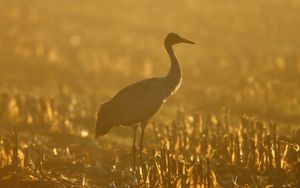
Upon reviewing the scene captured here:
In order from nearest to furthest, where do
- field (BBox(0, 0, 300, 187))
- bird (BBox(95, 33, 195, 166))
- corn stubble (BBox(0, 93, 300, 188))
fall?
corn stubble (BBox(0, 93, 300, 188)), field (BBox(0, 0, 300, 187)), bird (BBox(95, 33, 195, 166))

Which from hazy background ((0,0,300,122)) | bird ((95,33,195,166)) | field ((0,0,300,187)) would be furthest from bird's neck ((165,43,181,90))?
hazy background ((0,0,300,122))

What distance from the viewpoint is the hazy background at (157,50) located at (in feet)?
94.7

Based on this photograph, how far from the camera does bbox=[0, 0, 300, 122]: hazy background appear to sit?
94.7 ft

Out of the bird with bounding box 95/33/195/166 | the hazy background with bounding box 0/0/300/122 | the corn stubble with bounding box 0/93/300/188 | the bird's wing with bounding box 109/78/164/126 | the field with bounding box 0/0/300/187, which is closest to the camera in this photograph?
the corn stubble with bounding box 0/93/300/188

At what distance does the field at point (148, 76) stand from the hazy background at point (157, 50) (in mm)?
66

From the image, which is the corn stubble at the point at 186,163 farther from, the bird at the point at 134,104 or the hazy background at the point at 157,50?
the hazy background at the point at 157,50

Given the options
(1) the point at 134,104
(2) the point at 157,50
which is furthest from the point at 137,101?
(2) the point at 157,50

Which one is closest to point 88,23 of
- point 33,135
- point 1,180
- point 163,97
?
point 33,135

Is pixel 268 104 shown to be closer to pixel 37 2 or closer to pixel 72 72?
pixel 72 72

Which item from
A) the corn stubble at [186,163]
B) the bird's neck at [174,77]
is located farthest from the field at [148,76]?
the bird's neck at [174,77]

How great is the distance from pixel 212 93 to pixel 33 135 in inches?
387

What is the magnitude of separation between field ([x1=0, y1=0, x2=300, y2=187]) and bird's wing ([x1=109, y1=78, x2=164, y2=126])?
706 millimetres

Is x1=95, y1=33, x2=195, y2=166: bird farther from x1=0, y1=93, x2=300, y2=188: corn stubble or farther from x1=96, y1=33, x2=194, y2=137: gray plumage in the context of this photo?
x1=0, y1=93, x2=300, y2=188: corn stubble

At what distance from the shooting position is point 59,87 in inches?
1136
